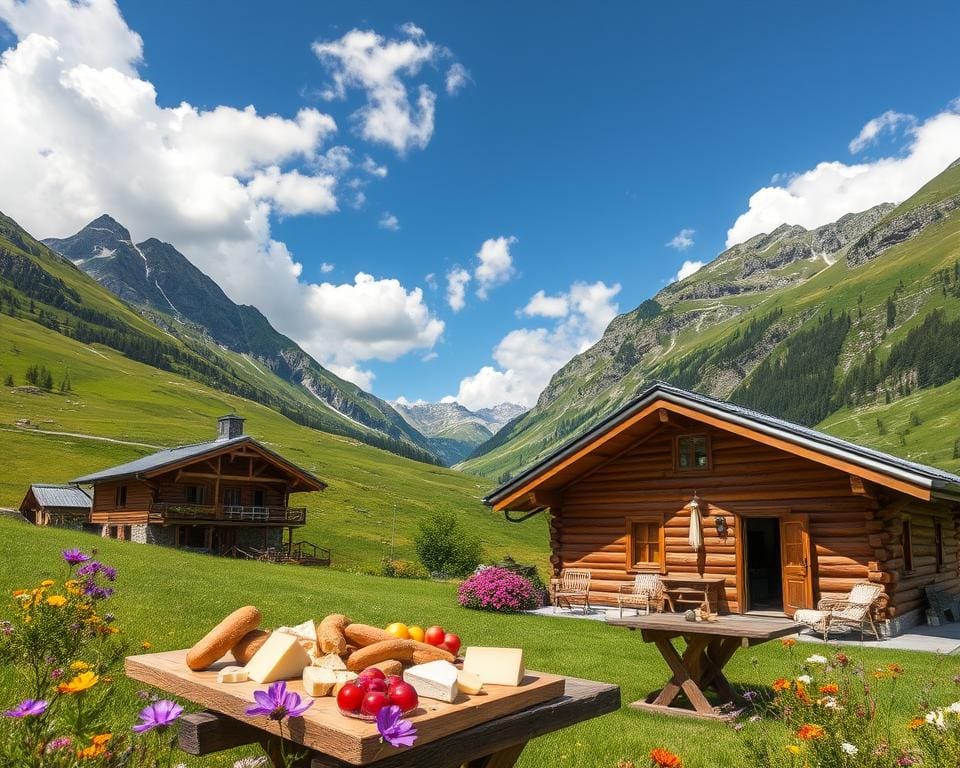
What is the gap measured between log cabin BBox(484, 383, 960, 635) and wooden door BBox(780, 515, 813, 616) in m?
0.03

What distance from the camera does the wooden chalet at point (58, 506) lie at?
1882 inches

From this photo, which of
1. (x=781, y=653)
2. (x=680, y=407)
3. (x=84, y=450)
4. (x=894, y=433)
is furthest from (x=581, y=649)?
(x=894, y=433)

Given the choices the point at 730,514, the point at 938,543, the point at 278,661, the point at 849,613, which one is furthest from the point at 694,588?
the point at 278,661

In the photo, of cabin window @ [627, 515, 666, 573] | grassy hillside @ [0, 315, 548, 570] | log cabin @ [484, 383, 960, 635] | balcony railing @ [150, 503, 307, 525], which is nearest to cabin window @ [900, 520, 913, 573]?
log cabin @ [484, 383, 960, 635]

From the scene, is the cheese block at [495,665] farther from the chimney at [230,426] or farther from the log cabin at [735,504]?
the chimney at [230,426]

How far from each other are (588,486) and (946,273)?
715ft

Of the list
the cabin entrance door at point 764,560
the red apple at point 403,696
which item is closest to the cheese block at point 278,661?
the red apple at point 403,696

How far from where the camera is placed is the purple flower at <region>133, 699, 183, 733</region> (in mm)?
2490

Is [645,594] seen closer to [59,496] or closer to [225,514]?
[225,514]

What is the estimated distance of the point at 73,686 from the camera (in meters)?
2.45

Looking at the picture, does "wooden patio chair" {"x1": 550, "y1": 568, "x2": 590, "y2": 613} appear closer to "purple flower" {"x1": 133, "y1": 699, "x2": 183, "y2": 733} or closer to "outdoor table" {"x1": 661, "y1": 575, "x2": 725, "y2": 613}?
"outdoor table" {"x1": 661, "y1": 575, "x2": 725, "y2": 613}

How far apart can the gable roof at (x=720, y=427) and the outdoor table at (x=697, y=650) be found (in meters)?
7.78

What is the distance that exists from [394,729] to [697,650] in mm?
8025

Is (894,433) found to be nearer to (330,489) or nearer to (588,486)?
(330,489)
